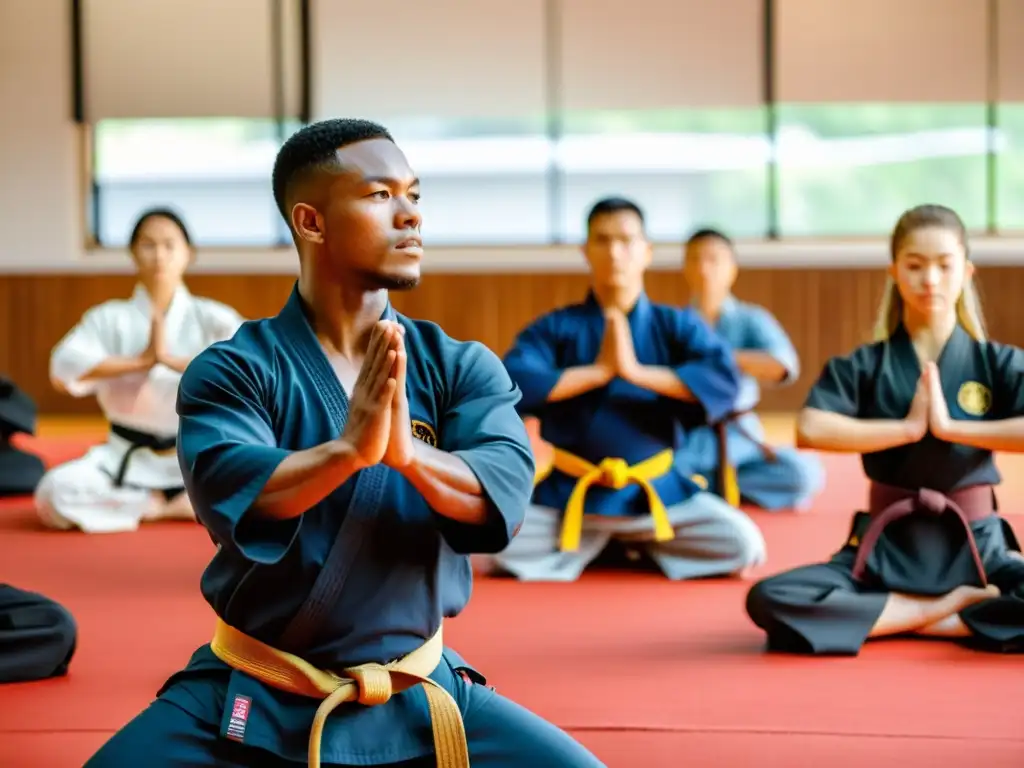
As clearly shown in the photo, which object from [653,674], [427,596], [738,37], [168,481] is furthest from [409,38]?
[427,596]

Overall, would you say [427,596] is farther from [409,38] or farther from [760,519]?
[409,38]

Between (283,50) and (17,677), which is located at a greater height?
(283,50)

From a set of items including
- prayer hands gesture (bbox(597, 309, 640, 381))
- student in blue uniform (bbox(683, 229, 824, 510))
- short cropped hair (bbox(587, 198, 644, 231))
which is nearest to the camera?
prayer hands gesture (bbox(597, 309, 640, 381))

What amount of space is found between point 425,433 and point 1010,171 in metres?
9.58

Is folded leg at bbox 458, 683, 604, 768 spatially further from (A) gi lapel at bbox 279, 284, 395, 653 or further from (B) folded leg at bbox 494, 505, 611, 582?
(B) folded leg at bbox 494, 505, 611, 582

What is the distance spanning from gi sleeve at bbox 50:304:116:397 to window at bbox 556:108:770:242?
17.6 ft

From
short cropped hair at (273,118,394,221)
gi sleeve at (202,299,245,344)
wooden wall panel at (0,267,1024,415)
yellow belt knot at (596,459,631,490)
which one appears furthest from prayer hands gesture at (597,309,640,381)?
wooden wall panel at (0,267,1024,415)

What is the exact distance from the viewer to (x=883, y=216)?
10836 mm

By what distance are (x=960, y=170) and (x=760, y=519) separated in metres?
5.89

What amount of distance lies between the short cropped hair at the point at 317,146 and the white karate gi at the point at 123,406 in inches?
142

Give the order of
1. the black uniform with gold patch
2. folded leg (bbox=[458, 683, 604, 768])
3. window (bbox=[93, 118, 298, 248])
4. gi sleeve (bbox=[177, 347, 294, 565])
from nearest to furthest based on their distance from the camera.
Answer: gi sleeve (bbox=[177, 347, 294, 565]), folded leg (bbox=[458, 683, 604, 768]), the black uniform with gold patch, window (bbox=[93, 118, 298, 248])

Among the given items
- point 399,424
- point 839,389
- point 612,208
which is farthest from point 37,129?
point 399,424

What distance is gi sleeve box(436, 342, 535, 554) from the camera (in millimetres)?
1861

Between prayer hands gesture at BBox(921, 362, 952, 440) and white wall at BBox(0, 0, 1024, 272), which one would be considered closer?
prayer hands gesture at BBox(921, 362, 952, 440)
